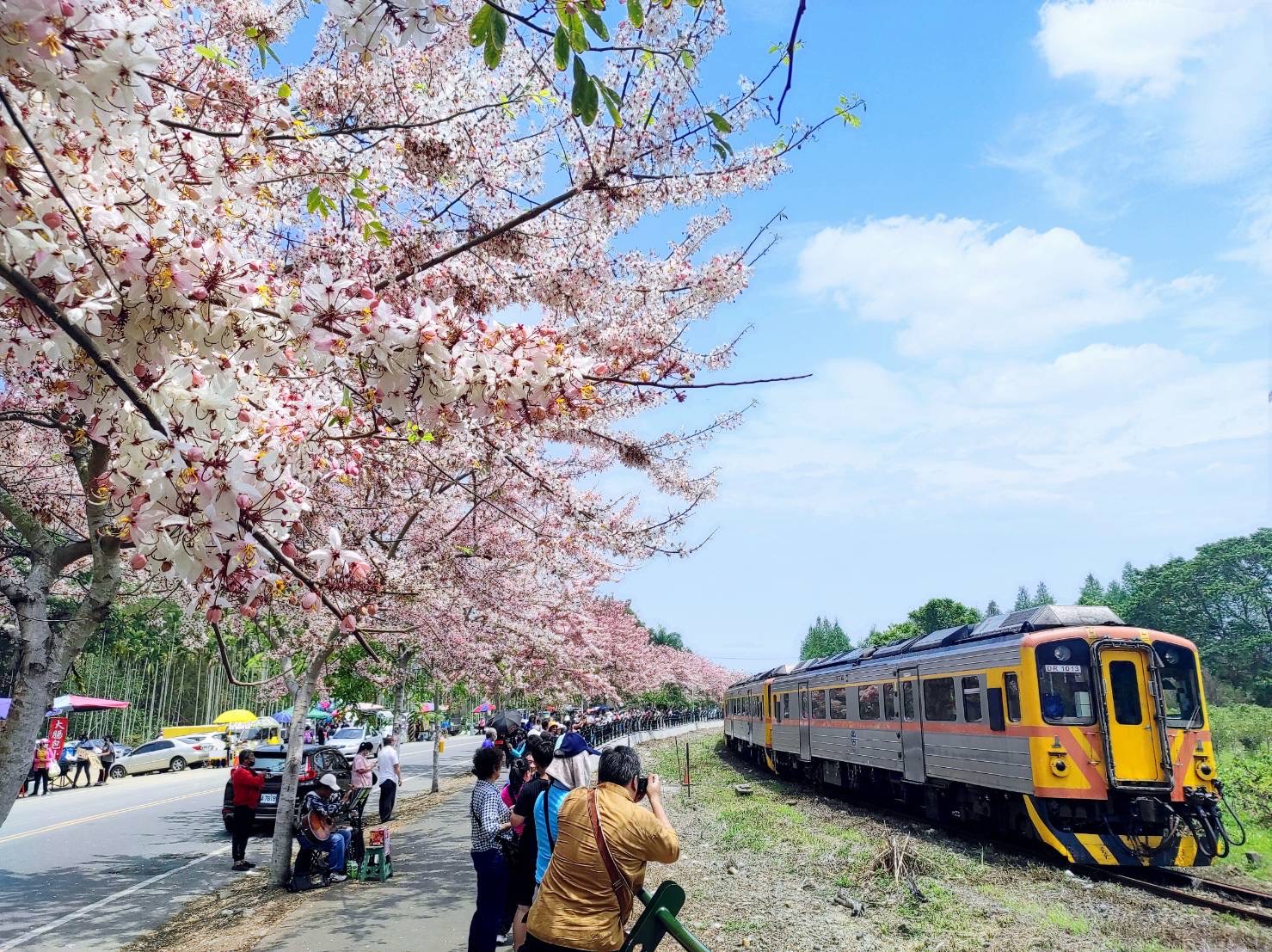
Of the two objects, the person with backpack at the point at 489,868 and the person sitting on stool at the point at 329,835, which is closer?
the person with backpack at the point at 489,868

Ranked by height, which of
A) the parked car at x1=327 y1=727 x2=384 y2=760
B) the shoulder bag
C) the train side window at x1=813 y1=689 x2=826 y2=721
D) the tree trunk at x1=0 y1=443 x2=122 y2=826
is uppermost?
the tree trunk at x1=0 y1=443 x2=122 y2=826

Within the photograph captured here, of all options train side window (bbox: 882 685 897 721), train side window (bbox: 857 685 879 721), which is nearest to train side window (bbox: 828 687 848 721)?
train side window (bbox: 857 685 879 721)

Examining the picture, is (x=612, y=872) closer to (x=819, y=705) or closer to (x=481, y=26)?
(x=481, y=26)

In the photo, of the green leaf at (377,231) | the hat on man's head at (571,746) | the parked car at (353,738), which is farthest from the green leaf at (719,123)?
the parked car at (353,738)

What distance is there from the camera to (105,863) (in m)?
13.2

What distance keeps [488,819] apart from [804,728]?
50.8 feet

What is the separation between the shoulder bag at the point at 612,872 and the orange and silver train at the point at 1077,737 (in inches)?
326

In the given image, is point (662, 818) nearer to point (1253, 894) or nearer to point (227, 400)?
point (227, 400)

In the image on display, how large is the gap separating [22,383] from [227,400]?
3887 millimetres

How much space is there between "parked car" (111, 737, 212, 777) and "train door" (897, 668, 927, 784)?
32.0 m

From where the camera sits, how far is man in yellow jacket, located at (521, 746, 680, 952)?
362 centimetres

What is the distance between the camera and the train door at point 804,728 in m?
19.5

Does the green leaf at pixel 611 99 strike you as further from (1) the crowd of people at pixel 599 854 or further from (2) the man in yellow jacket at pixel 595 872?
(2) the man in yellow jacket at pixel 595 872

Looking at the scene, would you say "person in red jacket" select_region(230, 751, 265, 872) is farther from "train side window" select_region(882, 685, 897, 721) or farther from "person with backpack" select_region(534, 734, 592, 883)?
"train side window" select_region(882, 685, 897, 721)
